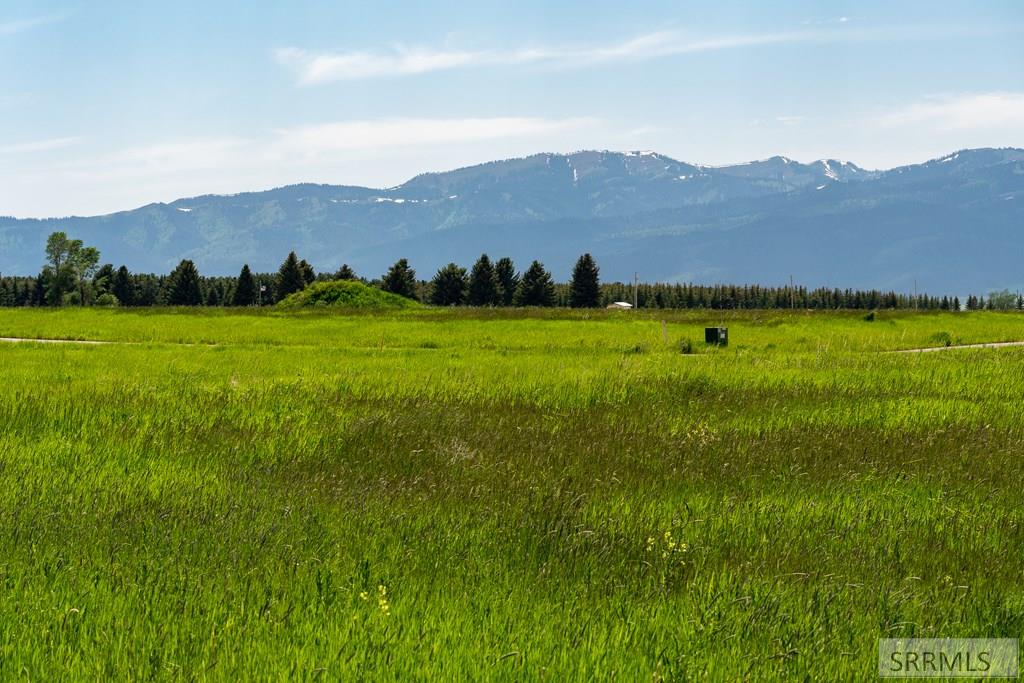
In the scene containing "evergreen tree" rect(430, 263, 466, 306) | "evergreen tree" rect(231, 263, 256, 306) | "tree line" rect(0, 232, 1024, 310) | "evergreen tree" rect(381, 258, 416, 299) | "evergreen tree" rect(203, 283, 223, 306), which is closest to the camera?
"evergreen tree" rect(381, 258, 416, 299)

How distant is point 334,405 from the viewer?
16859 millimetres

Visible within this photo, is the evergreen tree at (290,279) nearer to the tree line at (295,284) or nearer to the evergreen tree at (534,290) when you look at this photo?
the tree line at (295,284)

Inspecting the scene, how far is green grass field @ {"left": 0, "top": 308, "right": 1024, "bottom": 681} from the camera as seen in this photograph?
6363 millimetres

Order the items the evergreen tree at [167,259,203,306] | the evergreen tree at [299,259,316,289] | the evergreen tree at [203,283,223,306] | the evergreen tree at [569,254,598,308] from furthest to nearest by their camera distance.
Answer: the evergreen tree at [203,283,223,306] → the evergreen tree at [167,259,203,306] → the evergreen tree at [299,259,316,289] → the evergreen tree at [569,254,598,308]

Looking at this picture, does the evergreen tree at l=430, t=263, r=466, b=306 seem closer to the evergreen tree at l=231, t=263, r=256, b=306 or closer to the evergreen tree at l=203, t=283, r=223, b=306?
the evergreen tree at l=231, t=263, r=256, b=306

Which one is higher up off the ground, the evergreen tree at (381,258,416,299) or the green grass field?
the evergreen tree at (381,258,416,299)

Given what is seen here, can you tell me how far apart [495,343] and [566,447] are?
92.7 ft

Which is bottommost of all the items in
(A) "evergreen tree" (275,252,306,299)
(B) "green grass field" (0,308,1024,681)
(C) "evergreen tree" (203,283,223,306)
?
(B) "green grass field" (0,308,1024,681)

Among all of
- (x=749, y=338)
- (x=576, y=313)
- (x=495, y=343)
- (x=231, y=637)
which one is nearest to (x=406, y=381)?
(x=231, y=637)

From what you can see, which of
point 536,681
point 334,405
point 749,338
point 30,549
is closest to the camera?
point 536,681

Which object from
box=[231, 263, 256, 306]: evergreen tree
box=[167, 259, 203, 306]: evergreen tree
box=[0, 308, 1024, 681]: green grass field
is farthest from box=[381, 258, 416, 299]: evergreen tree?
box=[0, 308, 1024, 681]: green grass field

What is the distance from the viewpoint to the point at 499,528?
8.98 meters

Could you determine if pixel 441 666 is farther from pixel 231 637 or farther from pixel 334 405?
pixel 334 405

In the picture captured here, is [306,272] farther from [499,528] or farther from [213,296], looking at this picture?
[499,528]
